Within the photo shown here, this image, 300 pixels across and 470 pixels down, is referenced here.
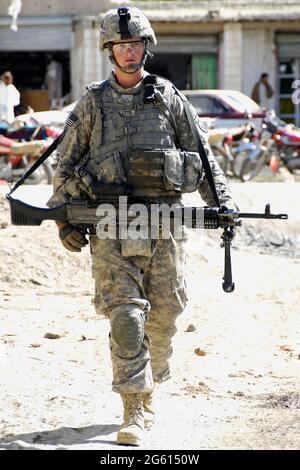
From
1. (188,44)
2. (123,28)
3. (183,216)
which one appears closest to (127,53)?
(123,28)

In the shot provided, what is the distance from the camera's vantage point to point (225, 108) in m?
20.5

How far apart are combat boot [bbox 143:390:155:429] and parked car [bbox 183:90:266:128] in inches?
571

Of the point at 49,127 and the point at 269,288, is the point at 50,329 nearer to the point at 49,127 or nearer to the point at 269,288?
the point at 269,288

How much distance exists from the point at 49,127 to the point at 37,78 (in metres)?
11.1

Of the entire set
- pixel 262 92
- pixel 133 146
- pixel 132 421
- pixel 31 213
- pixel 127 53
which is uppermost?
pixel 262 92

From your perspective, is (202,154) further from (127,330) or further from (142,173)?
(127,330)

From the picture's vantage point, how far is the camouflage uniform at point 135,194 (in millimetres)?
5141

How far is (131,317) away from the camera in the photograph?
509 cm

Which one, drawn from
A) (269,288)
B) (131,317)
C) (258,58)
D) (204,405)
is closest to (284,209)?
(269,288)

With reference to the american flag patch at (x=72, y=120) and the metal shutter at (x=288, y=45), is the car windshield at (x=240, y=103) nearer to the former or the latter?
the metal shutter at (x=288, y=45)

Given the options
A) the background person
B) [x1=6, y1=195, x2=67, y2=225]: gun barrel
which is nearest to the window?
the background person

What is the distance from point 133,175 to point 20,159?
33.2 ft
